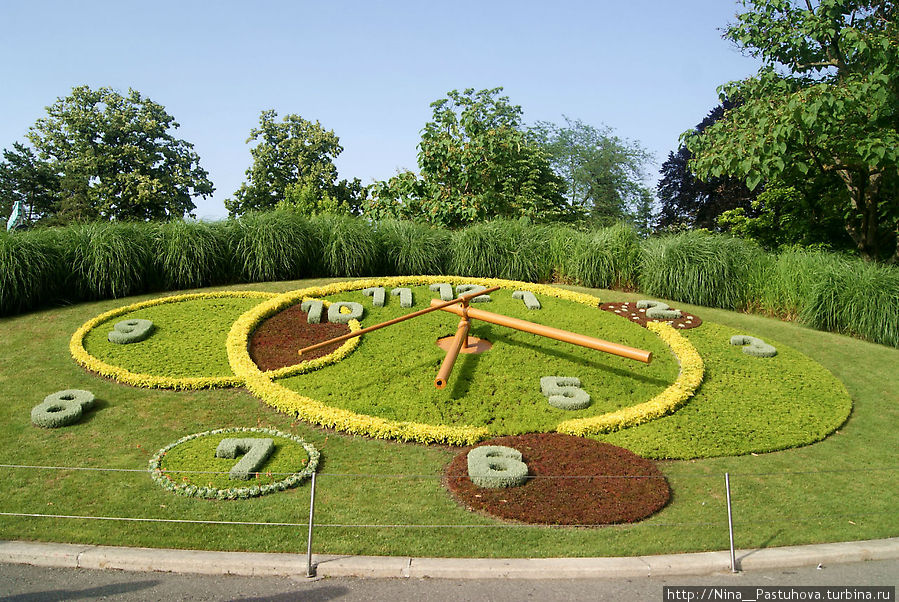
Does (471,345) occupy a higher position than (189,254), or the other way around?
(189,254)

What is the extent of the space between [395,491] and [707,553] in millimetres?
3303

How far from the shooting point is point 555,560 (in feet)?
21.4

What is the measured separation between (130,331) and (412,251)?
649 centimetres

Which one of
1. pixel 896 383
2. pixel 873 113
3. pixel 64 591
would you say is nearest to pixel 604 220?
pixel 873 113

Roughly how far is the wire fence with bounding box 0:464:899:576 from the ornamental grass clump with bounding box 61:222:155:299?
648cm

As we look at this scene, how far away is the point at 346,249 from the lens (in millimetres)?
15820

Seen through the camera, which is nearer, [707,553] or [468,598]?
[468,598]

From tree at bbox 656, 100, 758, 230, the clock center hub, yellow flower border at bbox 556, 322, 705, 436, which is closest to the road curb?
yellow flower border at bbox 556, 322, 705, 436

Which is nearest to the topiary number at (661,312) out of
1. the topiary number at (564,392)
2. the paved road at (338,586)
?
the topiary number at (564,392)

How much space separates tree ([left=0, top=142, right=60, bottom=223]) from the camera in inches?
1601

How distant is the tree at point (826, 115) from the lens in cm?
1522

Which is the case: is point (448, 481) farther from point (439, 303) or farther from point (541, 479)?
point (439, 303)

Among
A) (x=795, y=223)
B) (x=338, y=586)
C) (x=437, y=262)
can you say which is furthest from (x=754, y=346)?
(x=795, y=223)

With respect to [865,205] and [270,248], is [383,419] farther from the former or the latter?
[865,205]
